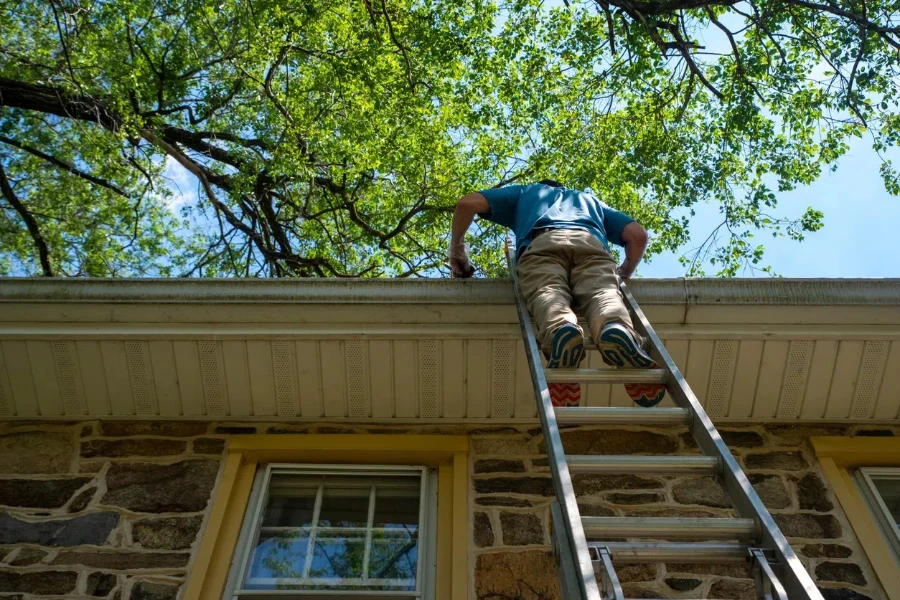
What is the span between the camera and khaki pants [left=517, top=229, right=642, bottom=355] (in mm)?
3041

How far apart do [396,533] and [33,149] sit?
7491 mm

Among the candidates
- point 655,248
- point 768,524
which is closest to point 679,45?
point 655,248

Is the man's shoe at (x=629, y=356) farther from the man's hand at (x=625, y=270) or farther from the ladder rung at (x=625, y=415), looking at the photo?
the man's hand at (x=625, y=270)

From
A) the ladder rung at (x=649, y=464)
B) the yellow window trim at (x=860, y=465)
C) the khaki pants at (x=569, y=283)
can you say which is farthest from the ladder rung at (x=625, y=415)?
the yellow window trim at (x=860, y=465)

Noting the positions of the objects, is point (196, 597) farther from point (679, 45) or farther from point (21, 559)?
point (679, 45)

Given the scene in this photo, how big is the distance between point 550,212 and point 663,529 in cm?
209

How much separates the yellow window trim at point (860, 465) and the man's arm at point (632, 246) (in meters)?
1.42

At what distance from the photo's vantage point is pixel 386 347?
13.5 ft

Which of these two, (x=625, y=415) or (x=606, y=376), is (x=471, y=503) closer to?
(x=606, y=376)

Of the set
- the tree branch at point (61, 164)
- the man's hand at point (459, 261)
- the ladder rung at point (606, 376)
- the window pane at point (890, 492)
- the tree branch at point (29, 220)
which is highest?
the tree branch at point (61, 164)

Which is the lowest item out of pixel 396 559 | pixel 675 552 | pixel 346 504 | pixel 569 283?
pixel 675 552

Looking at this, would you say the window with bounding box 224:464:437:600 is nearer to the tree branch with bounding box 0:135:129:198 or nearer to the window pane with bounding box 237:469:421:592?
the window pane with bounding box 237:469:421:592


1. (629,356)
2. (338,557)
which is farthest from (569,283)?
(338,557)

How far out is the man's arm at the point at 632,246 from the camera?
399 cm
